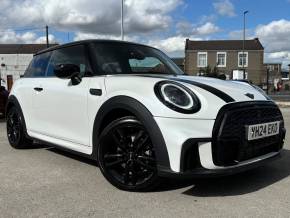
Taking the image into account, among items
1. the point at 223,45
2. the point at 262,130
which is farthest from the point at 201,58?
the point at 262,130

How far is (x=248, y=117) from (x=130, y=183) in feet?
4.05

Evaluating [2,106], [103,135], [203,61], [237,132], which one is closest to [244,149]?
[237,132]

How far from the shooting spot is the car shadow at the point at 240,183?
394cm

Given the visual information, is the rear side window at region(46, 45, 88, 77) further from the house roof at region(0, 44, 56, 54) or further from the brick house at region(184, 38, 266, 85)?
the brick house at region(184, 38, 266, 85)

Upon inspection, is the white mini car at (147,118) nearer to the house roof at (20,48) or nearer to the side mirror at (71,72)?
the side mirror at (71,72)

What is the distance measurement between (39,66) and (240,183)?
10.3 ft

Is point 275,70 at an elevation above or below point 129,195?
A: above

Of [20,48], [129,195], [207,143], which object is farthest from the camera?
[20,48]

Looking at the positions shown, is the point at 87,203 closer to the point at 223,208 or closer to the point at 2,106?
the point at 223,208

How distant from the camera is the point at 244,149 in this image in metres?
3.69

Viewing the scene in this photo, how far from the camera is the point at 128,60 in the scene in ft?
15.6

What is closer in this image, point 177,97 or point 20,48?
point 177,97

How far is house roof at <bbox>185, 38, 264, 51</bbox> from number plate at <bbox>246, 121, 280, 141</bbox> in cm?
6580

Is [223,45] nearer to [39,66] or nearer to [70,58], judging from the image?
[39,66]
